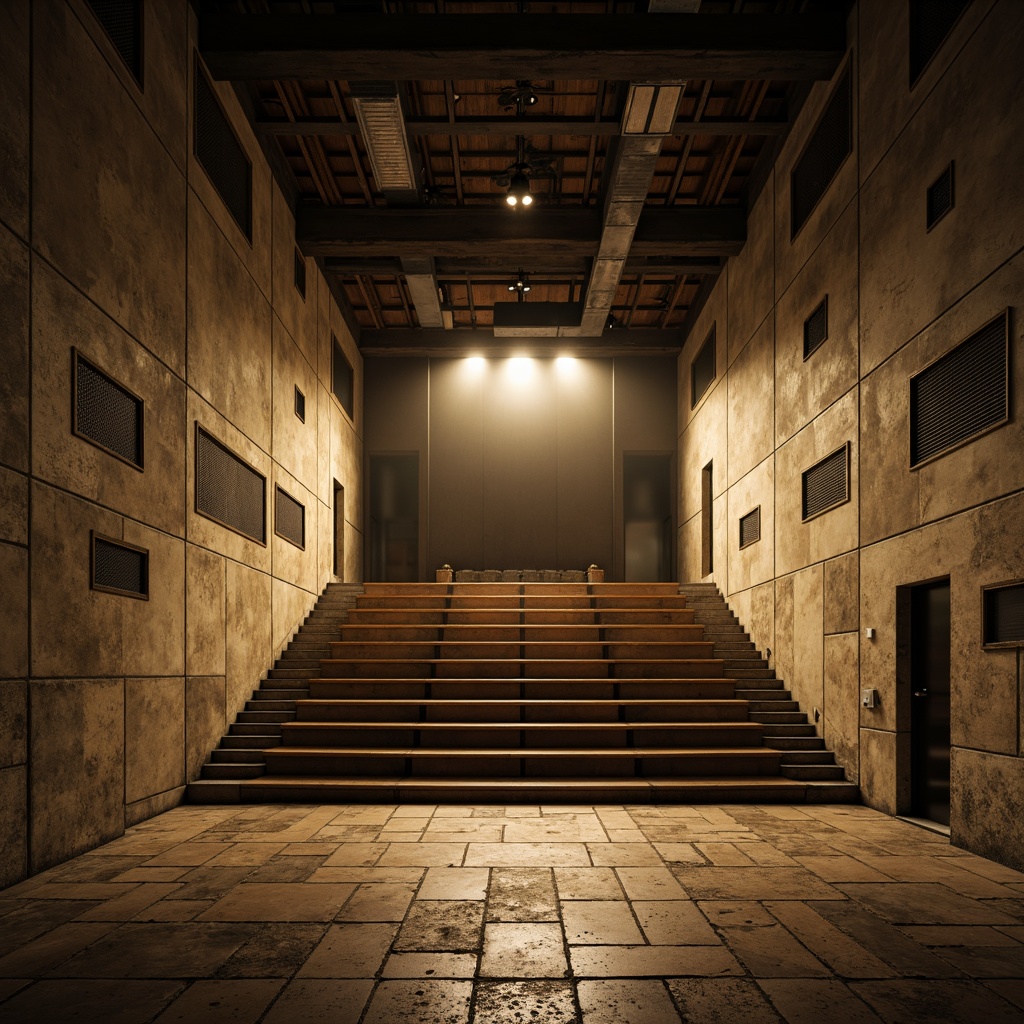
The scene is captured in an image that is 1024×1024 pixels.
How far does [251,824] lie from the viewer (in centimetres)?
591

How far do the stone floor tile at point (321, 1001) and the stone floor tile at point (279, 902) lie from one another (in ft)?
2.53

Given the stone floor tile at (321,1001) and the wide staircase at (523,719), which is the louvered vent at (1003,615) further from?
the stone floor tile at (321,1001)

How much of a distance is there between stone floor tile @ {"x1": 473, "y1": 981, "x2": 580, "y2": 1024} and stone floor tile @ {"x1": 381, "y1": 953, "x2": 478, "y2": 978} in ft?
0.52

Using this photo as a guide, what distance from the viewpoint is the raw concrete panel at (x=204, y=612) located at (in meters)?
6.68

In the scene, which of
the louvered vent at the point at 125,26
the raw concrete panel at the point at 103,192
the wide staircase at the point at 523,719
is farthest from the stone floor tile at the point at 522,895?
the louvered vent at the point at 125,26

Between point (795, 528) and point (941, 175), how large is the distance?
144 inches

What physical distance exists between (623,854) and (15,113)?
5101 millimetres

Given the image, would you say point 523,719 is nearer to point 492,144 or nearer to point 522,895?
point 522,895

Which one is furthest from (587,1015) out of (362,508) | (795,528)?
(362,508)

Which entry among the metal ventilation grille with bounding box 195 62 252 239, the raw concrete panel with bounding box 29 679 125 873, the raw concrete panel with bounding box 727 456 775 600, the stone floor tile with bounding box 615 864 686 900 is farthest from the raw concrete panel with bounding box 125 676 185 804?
the raw concrete panel with bounding box 727 456 775 600

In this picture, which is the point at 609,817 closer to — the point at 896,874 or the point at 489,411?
the point at 896,874

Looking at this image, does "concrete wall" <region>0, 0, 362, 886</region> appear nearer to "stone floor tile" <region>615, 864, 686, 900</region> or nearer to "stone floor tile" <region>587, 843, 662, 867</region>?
"stone floor tile" <region>587, 843, 662, 867</region>

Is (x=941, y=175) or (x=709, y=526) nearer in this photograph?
(x=941, y=175)

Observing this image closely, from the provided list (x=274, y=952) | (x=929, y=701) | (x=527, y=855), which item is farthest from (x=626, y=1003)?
(x=929, y=701)
